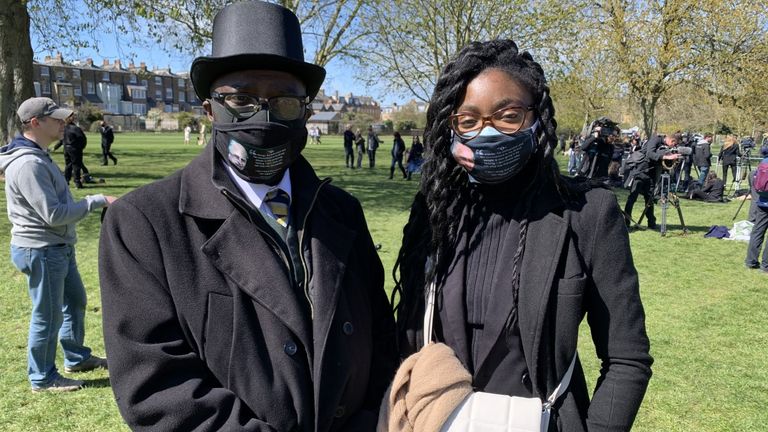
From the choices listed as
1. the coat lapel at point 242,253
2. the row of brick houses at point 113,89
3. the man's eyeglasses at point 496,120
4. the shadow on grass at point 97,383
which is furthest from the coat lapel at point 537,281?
the row of brick houses at point 113,89

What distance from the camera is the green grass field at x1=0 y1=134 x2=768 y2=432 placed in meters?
4.11

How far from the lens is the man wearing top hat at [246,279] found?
1507mm

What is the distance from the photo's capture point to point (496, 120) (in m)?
1.86

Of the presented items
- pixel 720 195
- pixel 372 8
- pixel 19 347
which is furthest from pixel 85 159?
pixel 720 195

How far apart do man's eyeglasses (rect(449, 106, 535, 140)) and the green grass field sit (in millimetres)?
3227

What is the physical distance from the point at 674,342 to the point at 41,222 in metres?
5.93

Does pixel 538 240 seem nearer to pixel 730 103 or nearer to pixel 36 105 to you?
pixel 36 105

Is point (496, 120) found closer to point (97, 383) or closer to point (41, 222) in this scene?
point (41, 222)

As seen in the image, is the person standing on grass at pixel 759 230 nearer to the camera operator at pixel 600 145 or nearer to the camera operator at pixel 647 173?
the camera operator at pixel 647 173

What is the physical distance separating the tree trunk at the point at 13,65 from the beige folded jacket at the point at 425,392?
15.4 m

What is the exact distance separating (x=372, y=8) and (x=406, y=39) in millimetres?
1886

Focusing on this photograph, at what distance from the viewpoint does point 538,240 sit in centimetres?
176

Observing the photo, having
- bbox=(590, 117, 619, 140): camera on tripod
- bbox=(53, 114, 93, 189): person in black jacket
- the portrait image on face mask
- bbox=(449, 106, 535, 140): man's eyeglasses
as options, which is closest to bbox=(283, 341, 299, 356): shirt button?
the portrait image on face mask

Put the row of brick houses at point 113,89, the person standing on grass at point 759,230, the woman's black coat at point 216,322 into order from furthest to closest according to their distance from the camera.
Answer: the row of brick houses at point 113,89, the person standing on grass at point 759,230, the woman's black coat at point 216,322
